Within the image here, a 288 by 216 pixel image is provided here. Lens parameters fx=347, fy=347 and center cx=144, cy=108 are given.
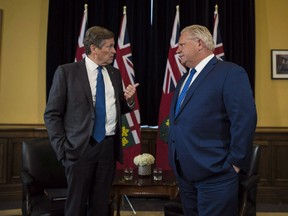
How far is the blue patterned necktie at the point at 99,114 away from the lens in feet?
6.75

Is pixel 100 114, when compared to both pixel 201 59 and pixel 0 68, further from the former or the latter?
pixel 0 68

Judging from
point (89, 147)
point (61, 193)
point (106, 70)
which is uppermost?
point (106, 70)

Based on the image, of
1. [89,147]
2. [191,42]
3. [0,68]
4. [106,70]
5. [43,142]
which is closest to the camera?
[191,42]

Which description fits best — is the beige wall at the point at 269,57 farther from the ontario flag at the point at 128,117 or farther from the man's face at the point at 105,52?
the man's face at the point at 105,52

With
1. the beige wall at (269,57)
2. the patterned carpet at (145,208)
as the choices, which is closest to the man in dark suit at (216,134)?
the patterned carpet at (145,208)

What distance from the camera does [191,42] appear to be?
186cm

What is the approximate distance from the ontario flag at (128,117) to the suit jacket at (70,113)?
2006 millimetres

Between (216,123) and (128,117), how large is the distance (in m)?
2.39

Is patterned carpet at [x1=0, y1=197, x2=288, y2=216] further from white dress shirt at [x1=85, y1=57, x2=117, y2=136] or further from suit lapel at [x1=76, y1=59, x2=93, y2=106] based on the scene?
suit lapel at [x1=76, y1=59, x2=93, y2=106]

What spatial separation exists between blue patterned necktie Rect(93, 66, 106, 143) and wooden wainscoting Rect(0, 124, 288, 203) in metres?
2.29

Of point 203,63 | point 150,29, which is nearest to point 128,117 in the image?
point 150,29

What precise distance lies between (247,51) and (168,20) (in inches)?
42.8

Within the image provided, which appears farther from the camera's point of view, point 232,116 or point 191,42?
point 191,42

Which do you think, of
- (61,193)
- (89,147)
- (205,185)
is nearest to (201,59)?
(205,185)
